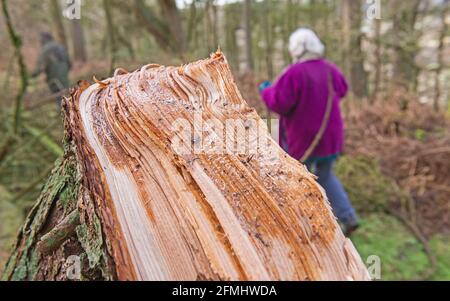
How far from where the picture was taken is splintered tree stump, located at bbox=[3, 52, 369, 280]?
766mm

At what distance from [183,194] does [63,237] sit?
1.14 ft

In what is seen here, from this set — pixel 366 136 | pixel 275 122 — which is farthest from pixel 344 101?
pixel 275 122

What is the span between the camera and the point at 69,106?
100cm

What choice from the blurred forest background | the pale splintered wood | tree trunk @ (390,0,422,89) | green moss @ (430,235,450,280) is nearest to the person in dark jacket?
the blurred forest background

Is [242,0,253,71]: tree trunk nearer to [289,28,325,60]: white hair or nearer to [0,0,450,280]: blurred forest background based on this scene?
[0,0,450,280]: blurred forest background

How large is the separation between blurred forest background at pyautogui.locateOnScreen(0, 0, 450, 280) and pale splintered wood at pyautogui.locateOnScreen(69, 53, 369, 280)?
1.64ft

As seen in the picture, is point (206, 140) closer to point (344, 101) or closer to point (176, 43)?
point (176, 43)

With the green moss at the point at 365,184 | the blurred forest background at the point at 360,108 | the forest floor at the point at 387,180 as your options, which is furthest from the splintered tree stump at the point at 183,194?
the green moss at the point at 365,184

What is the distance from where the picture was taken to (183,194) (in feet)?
2.80

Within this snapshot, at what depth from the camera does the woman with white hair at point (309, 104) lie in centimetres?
282

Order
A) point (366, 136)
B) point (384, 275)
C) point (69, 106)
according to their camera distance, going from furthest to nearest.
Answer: point (366, 136)
point (384, 275)
point (69, 106)

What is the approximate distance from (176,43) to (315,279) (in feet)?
18.7

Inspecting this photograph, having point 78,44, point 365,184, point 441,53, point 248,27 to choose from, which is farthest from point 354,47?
point 78,44
